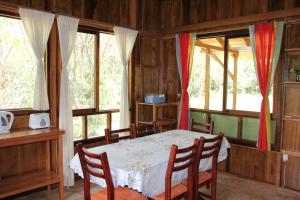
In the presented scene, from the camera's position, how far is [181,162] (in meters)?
2.25

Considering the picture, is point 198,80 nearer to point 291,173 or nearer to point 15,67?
point 291,173

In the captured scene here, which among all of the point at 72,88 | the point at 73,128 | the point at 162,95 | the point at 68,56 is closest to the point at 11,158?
Result: the point at 73,128

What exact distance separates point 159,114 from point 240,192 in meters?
1.99

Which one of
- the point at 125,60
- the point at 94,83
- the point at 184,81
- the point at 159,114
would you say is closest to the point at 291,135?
the point at 184,81

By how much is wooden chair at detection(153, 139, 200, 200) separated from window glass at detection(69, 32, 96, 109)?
1995 mm

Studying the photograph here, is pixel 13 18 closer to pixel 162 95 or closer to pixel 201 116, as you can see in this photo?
pixel 162 95

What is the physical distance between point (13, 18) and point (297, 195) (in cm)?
406

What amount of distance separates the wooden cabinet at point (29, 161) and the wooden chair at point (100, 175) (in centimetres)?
95

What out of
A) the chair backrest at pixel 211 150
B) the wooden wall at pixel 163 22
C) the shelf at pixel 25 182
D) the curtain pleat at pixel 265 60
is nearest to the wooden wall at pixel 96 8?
the wooden wall at pixel 163 22

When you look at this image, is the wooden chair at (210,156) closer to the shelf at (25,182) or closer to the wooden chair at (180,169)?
the wooden chair at (180,169)

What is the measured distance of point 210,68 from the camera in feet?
14.6

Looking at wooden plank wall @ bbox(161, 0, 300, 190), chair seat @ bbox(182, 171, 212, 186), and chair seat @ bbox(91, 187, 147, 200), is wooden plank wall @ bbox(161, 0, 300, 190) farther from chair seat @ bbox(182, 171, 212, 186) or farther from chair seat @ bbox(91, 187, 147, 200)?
chair seat @ bbox(91, 187, 147, 200)

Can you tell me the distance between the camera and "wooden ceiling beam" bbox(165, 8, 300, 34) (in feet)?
11.2

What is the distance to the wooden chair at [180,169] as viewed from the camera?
209 centimetres
